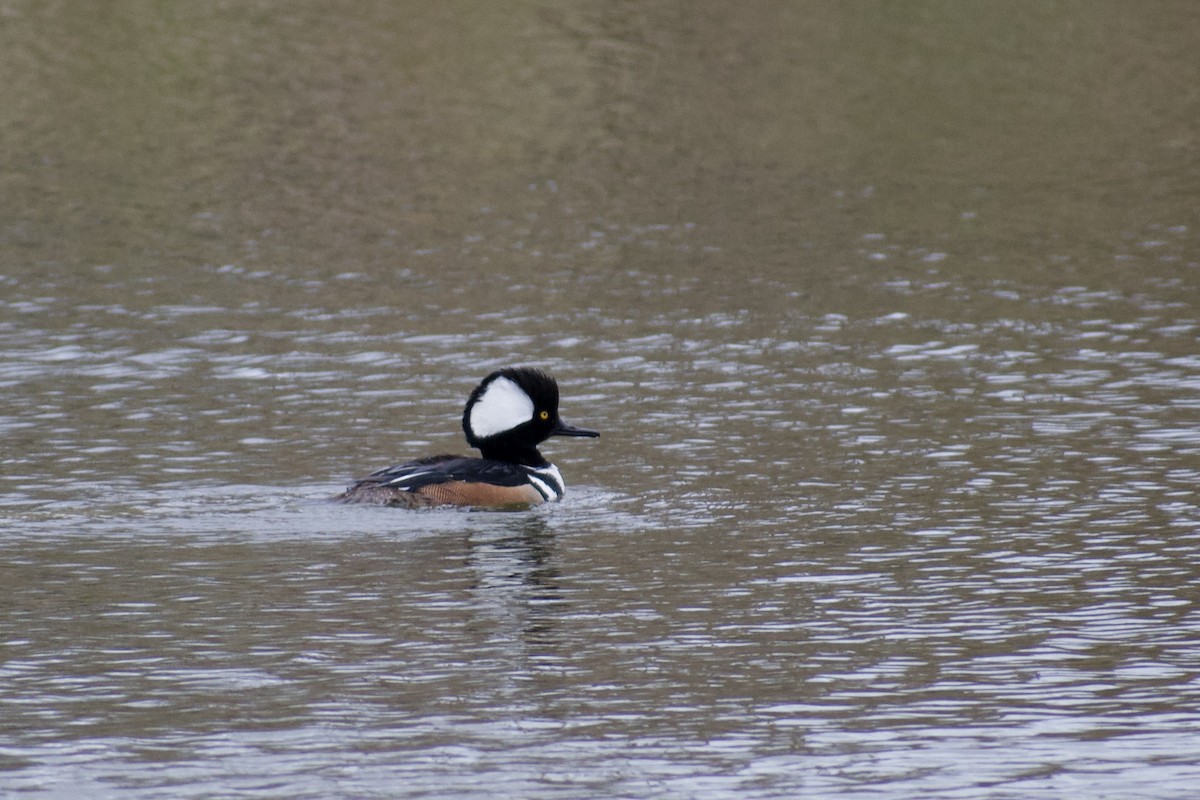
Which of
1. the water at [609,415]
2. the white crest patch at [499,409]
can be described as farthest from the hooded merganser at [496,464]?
the water at [609,415]

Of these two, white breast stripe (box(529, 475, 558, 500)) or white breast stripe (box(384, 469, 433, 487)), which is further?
white breast stripe (box(529, 475, 558, 500))

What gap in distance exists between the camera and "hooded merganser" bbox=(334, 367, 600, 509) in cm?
1611

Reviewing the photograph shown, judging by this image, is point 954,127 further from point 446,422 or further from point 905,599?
point 905,599

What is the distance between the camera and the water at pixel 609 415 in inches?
409

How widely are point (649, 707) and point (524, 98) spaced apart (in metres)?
29.8

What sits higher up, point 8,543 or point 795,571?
point 8,543

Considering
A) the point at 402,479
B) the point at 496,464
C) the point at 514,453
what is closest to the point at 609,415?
the point at 514,453

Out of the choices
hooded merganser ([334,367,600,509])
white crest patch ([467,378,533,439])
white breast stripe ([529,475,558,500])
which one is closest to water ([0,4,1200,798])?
hooded merganser ([334,367,600,509])

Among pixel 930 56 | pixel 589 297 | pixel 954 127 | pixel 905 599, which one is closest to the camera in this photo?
pixel 905 599

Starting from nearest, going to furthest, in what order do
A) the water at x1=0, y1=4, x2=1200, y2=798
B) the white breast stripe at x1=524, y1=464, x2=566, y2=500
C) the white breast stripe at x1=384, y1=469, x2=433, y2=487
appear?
the water at x1=0, y1=4, x2=1200, y2=798 → the white breast stripe at x1=384, y1=469, x2=433, y2=487 → the white breast stripe at x1=524, y1=464, x2=566, y2=500

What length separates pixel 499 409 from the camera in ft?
56.5

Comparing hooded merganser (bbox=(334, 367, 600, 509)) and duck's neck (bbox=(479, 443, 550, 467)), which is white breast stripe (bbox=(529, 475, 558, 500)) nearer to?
hooded merganser (bbox=(334, 367, 600, 509))

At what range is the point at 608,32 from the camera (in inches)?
1821

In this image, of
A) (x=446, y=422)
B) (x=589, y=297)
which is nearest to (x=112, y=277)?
(x=589, y=297)
